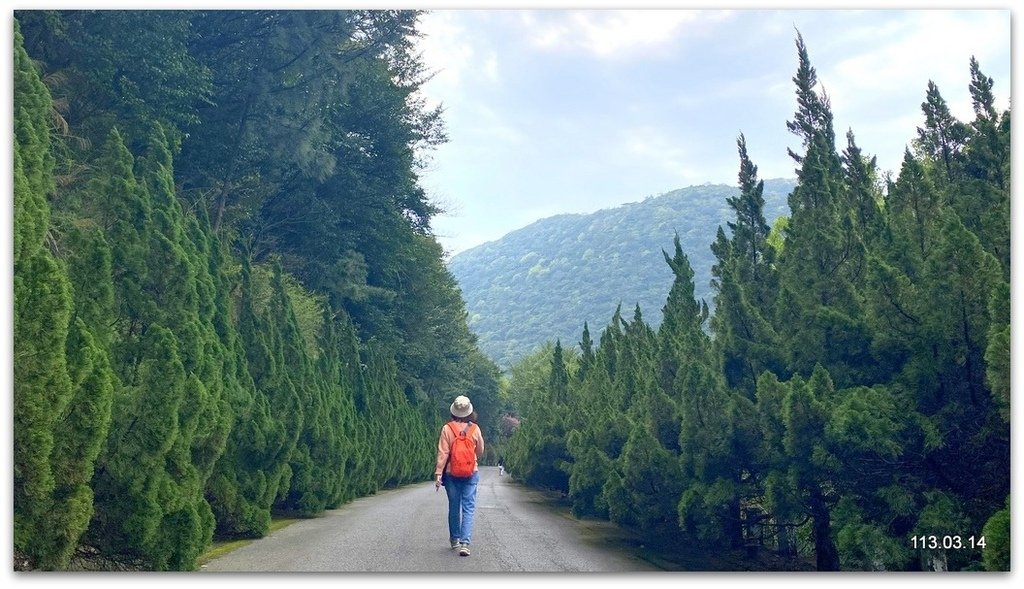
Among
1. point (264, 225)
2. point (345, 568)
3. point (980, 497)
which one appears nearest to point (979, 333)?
point (980, 497)

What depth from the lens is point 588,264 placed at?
75.1 meters

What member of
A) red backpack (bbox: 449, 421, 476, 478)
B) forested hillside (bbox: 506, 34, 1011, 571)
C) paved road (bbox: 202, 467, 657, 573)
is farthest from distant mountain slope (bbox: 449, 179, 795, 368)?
red backpack (bbox: 449, 421, 476, 478)

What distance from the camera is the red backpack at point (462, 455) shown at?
9195 mm

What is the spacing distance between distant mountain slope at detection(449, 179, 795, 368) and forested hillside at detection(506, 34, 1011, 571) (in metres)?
47.9

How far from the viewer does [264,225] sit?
30141 millimetres

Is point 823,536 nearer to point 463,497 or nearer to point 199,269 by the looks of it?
point 463,497

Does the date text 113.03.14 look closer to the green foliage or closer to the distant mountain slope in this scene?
the green foliage

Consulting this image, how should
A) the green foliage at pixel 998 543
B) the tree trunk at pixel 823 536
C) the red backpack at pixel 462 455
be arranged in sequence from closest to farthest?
1. the green foliage at pixel 998 543
2. the tree trunk at pixel 823 536
3. the red backpack at pixel 462 455

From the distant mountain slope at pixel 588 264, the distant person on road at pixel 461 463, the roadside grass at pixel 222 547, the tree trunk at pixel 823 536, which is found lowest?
the roadside grass at pixel 222 547

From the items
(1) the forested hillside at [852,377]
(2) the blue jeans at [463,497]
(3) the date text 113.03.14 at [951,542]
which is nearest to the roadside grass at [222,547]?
(2) the blue jeans at [463,497]

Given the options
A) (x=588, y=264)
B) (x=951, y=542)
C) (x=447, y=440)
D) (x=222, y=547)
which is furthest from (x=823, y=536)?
(x=588, y=264)

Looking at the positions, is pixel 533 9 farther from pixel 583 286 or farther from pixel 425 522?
pixel 583 286

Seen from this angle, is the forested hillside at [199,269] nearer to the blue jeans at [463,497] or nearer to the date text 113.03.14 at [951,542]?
the blue jeans at [463,497]

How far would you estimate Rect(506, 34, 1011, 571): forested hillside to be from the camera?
766 centimetres
